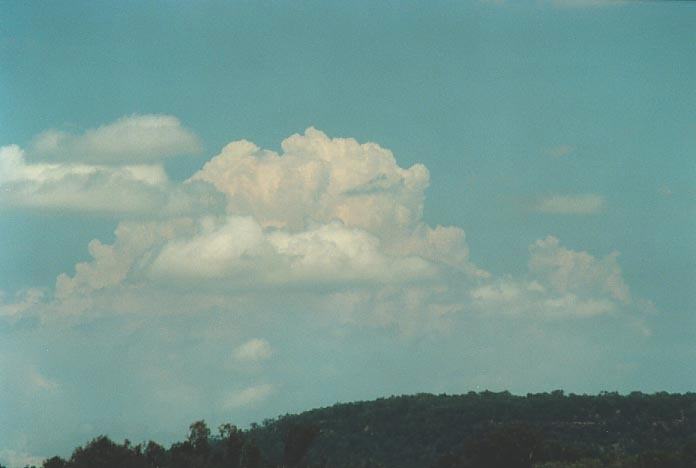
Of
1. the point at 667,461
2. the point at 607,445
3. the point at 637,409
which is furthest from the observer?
the point at 637,409

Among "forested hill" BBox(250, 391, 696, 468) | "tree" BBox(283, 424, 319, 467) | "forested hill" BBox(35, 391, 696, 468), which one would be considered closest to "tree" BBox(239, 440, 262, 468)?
"forested hill" BBox(35, 391, 696, 468)

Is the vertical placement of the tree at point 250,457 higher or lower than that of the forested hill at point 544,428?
lower

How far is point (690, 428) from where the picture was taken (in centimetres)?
17575

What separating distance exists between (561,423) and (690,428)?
21991 millimetres

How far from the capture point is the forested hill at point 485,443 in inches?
4820

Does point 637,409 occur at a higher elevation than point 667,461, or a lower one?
higher

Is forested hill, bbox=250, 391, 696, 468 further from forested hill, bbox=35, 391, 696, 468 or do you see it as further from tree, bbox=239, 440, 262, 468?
tree, bbox=239, 440, 262, 468

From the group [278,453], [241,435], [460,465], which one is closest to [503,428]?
[460,465]

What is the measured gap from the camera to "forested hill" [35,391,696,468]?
122 metres

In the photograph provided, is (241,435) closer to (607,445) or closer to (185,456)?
(185,456)

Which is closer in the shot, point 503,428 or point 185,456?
point 185,456

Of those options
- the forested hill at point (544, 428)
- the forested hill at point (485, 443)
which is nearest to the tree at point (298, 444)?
the forested hill at point (485, 443)

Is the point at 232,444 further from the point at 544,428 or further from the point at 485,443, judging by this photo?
the point at 544,428

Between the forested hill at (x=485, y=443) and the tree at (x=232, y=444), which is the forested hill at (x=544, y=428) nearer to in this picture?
the forested hill at (x=485, y=443)
